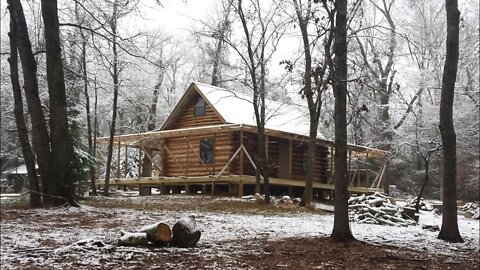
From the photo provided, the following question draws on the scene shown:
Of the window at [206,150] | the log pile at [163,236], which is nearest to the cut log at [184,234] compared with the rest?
the log pile at [163,236]

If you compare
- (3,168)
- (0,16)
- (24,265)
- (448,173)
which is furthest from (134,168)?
(24,265)

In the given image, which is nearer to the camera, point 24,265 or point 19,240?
point 24,265

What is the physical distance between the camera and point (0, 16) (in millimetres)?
15148

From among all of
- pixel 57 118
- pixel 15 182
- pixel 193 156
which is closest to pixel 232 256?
pixel 57 118

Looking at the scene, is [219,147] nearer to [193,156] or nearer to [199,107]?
[193,156]

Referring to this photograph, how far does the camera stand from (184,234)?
307 inches

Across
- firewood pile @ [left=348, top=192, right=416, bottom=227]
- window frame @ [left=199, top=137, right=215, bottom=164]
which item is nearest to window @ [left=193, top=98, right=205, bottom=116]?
window frame @ [left=199, top=137, right=215, bottom=164]

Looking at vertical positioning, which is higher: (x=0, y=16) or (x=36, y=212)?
(x=0, y=16)

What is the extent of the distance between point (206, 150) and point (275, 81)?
528cm

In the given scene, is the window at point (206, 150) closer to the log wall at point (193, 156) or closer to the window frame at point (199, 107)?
the log wall at point (193, 156)

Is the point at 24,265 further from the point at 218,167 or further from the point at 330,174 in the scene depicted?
the point at 330,174

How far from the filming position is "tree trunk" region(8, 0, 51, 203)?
501 inches

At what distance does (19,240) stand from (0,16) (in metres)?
9.76

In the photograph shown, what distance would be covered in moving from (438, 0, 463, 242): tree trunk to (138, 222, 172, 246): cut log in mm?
6668
